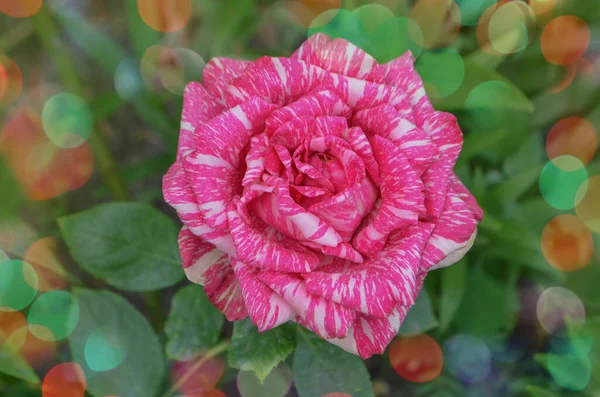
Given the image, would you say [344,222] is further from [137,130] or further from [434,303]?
[137,130]

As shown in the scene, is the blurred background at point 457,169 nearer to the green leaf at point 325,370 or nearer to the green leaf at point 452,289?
the green leaf at point 452,289

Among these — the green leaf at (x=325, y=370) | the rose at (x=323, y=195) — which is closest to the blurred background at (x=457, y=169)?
the green leaf at (x=325, y=370)

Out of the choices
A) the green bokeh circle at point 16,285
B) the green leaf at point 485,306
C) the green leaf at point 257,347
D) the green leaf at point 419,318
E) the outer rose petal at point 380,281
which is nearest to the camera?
the outer rose petal at point 380,281

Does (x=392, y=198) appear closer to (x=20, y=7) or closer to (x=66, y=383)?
(x=66, y=383)

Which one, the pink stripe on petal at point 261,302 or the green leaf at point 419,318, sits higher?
the pink stripe on petal at point 261,302

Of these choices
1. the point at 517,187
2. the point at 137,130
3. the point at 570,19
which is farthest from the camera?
the point at 137,130

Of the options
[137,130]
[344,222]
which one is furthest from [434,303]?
[137,130]

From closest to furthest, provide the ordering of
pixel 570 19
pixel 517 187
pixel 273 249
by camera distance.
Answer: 1. pixel 273 249
2. pixel 517 187
3. pixel 570 19
